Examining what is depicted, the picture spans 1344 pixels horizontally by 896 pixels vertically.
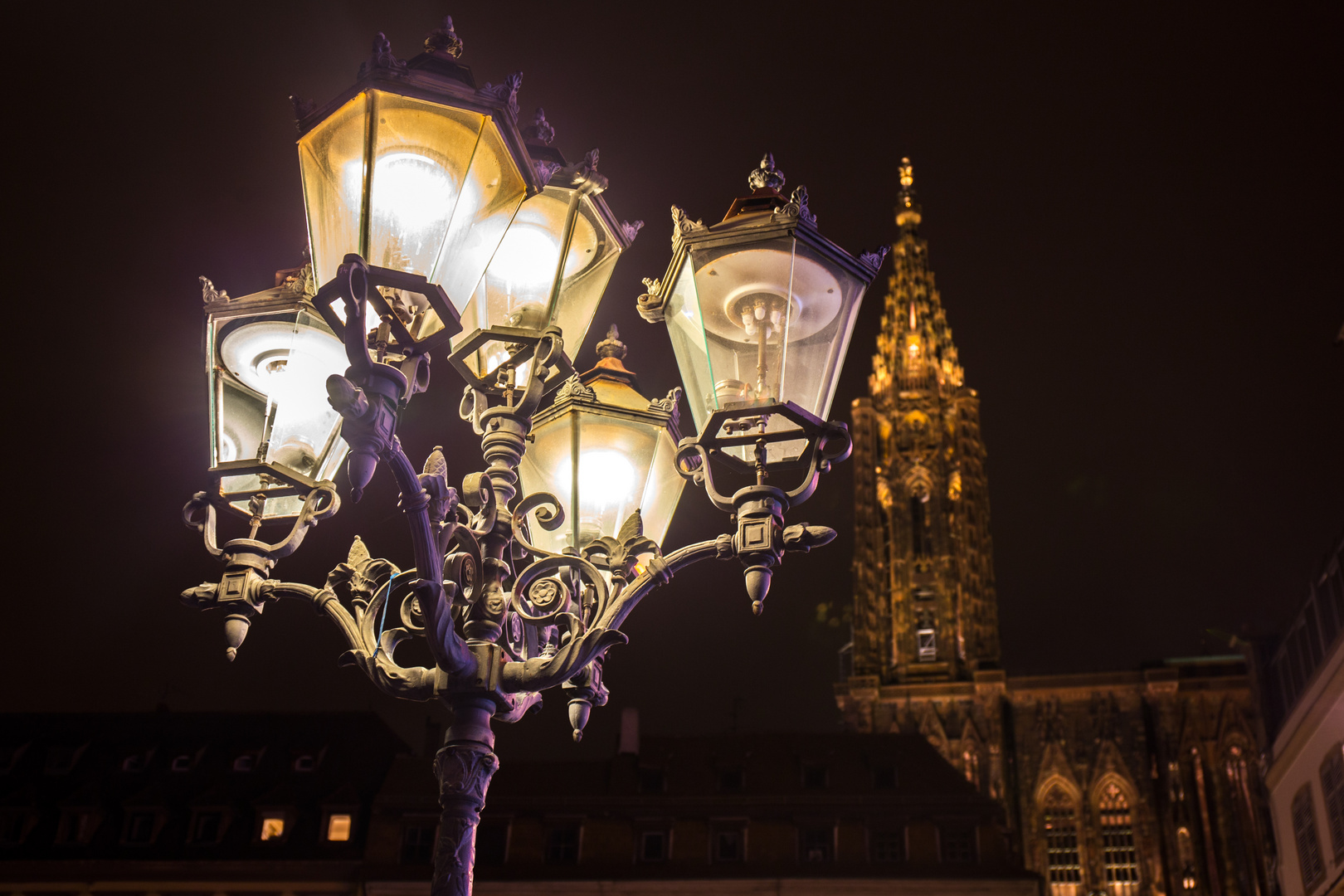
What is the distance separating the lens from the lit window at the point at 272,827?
33.1 metres

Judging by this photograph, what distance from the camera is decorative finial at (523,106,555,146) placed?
598cm

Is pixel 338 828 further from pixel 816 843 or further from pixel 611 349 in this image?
pixel 611 349

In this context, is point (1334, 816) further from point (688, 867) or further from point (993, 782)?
point (993, 782)

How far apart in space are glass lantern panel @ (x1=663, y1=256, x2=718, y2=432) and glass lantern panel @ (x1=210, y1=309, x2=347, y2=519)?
154cm

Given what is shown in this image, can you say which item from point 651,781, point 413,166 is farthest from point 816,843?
point 413,166

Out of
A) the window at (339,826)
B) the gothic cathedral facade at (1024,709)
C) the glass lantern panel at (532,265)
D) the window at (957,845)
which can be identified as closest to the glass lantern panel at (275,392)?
the glass lantern panel at (532,265)

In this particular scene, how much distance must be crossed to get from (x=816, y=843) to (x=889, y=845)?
1760mm

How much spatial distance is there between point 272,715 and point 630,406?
34.6 metres

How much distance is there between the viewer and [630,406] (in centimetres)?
661

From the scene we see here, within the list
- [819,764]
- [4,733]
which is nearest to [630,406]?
[819,764]

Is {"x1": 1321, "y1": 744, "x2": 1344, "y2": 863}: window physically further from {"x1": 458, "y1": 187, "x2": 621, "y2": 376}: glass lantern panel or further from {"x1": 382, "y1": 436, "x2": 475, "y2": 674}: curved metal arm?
{"x1": 382, "y1": 436, "x2": 475, "y2": 674}: curved metal arm

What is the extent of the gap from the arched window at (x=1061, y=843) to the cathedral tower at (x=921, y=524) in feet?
19.4

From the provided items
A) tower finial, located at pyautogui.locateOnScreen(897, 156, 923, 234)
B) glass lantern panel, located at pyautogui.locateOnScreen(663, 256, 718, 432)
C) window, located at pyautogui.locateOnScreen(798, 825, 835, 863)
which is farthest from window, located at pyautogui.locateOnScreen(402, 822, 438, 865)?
tower finial, located at pyautogui.locateOnScreen(897, 156, 923, 234)

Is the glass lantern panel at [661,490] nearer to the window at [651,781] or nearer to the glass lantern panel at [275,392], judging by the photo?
the glass lantern panel at [275,392]
